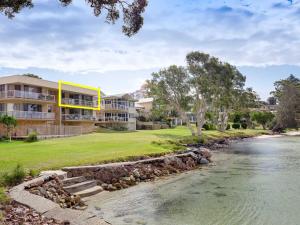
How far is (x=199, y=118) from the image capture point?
192ft

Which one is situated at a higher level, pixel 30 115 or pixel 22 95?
pixel 22 95

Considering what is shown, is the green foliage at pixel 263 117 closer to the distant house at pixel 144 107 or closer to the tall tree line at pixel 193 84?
the distant house at pixel 144 107

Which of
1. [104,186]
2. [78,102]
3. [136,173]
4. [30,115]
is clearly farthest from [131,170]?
[78,102]

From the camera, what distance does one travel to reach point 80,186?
1791 centimetres

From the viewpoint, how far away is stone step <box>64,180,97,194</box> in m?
17.1

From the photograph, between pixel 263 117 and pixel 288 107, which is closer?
pixel 288 107

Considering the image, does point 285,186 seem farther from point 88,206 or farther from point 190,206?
point 88,206

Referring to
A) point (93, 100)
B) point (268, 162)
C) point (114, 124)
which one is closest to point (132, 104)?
point (114, 124)

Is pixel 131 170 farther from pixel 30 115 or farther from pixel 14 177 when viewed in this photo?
pixel 30 115

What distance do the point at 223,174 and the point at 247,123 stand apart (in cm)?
8595

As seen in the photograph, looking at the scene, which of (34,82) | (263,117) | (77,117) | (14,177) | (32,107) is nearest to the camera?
(14,177)

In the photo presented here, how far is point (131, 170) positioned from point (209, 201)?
23.8 ft

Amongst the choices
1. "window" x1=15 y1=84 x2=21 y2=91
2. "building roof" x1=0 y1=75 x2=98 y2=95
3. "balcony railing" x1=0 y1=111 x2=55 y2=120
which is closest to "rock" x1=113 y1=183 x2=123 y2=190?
"balcony railing" x1=0 y1=111 x2=55 y2=120

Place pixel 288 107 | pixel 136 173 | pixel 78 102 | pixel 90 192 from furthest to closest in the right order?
pixel 288 107
pixel 78 102
pixel 136 173
pixel 90 192
